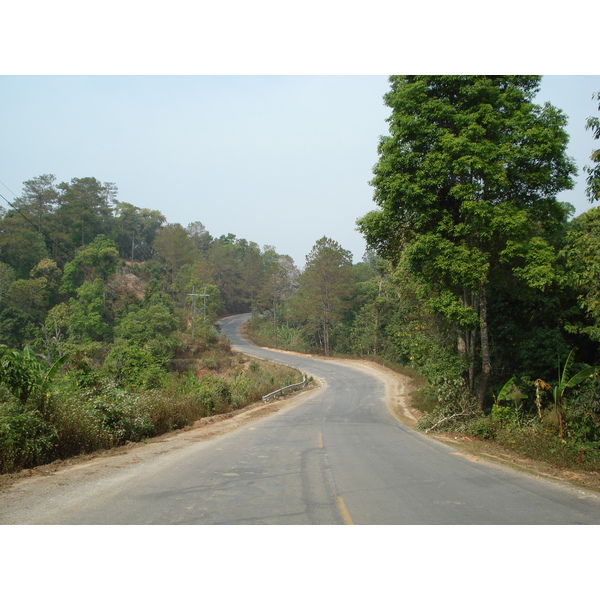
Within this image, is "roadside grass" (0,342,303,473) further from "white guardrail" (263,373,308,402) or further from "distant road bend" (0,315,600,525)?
"white guardrail" (263,373,308,402)

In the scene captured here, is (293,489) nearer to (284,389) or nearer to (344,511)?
(344,511)

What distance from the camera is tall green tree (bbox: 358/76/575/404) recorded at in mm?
14094

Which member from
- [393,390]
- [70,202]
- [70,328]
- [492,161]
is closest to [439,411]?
[492,161]

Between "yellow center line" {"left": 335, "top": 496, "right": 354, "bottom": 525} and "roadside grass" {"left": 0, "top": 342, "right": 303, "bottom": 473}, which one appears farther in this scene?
"roadside grass" {"left": 0, "top": 342, "right": 303, "bottom": 473}

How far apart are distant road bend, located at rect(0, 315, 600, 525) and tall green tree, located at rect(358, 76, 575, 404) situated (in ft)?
19.9

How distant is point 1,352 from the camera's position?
358 inches

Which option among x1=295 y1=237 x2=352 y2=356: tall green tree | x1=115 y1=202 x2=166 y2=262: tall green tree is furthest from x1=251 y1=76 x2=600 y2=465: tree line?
x1=115 y1=202 x2=166 y2=262: tall green tree

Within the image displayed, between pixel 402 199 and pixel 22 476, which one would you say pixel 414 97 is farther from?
pixel 22 476

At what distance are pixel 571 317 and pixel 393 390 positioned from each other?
1698 centimetres

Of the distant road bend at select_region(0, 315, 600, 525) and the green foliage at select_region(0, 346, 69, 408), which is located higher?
the green foliage at select_region(0, 346, 69, 408)

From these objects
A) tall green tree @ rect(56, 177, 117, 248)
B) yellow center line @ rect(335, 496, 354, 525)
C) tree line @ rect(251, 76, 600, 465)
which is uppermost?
tall green tree @ rect(56, 177, 117, 248)

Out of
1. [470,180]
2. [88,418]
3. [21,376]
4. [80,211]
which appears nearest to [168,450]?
[88,418]

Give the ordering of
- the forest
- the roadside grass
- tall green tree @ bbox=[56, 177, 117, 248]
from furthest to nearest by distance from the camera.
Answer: tall green tree @ bbox=[56, 177, 117, 248]
the forest
the roadside grass

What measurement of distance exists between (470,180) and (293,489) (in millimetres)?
11882
